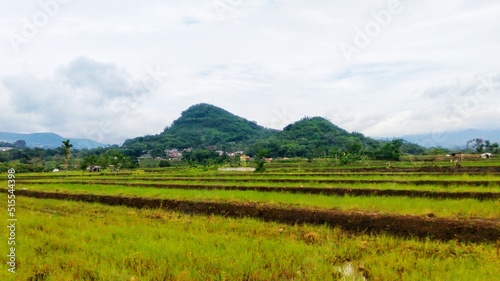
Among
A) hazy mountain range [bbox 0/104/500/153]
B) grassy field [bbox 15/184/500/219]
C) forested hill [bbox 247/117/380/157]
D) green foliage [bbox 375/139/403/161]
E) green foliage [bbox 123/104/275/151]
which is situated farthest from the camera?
green foliage [bbox 123/104/275/151]

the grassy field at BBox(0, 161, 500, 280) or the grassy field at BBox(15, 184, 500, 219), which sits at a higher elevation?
the grassy field at BBox(15, 184, 500, 219)

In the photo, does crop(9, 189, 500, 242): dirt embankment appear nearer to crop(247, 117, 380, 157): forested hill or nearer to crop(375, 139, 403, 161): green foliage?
crop(375, 139, 403, 161): green foliage

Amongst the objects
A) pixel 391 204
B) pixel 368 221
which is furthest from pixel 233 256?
pixel 391 204

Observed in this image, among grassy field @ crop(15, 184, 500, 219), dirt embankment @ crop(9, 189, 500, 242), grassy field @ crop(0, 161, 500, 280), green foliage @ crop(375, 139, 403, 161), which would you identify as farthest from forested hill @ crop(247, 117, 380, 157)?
grassy field @ crop(0, 161, 500, 280)

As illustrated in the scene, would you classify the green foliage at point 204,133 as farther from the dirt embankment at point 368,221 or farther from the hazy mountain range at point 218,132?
the dirt embankment at point 368,221

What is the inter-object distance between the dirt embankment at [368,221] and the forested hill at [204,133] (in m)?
77.7

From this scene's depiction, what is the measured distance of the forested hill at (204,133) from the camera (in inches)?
3912

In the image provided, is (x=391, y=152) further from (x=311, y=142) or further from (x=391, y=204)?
(x=391, y=204)

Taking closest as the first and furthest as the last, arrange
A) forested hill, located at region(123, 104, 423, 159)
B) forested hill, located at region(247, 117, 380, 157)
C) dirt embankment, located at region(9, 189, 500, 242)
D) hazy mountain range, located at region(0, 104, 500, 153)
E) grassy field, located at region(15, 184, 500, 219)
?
dirt embankment, located at region(9, 189, 500, 242) → grassy field, located at region(15, 184, 500, 219) → forested hill, located at region(247, 117, 380, 157) → forested hill, located at region(123, 104, 423, 159) → hazy mountain range, located at region(0, 104, 500, 153)

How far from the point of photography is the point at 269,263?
205 inches

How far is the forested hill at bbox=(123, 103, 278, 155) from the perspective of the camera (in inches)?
3912

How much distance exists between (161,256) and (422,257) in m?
4.03

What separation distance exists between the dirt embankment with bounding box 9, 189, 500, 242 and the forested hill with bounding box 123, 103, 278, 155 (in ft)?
255

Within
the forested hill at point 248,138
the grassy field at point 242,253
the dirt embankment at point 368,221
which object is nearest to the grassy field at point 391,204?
the grassy field at point 242,253
